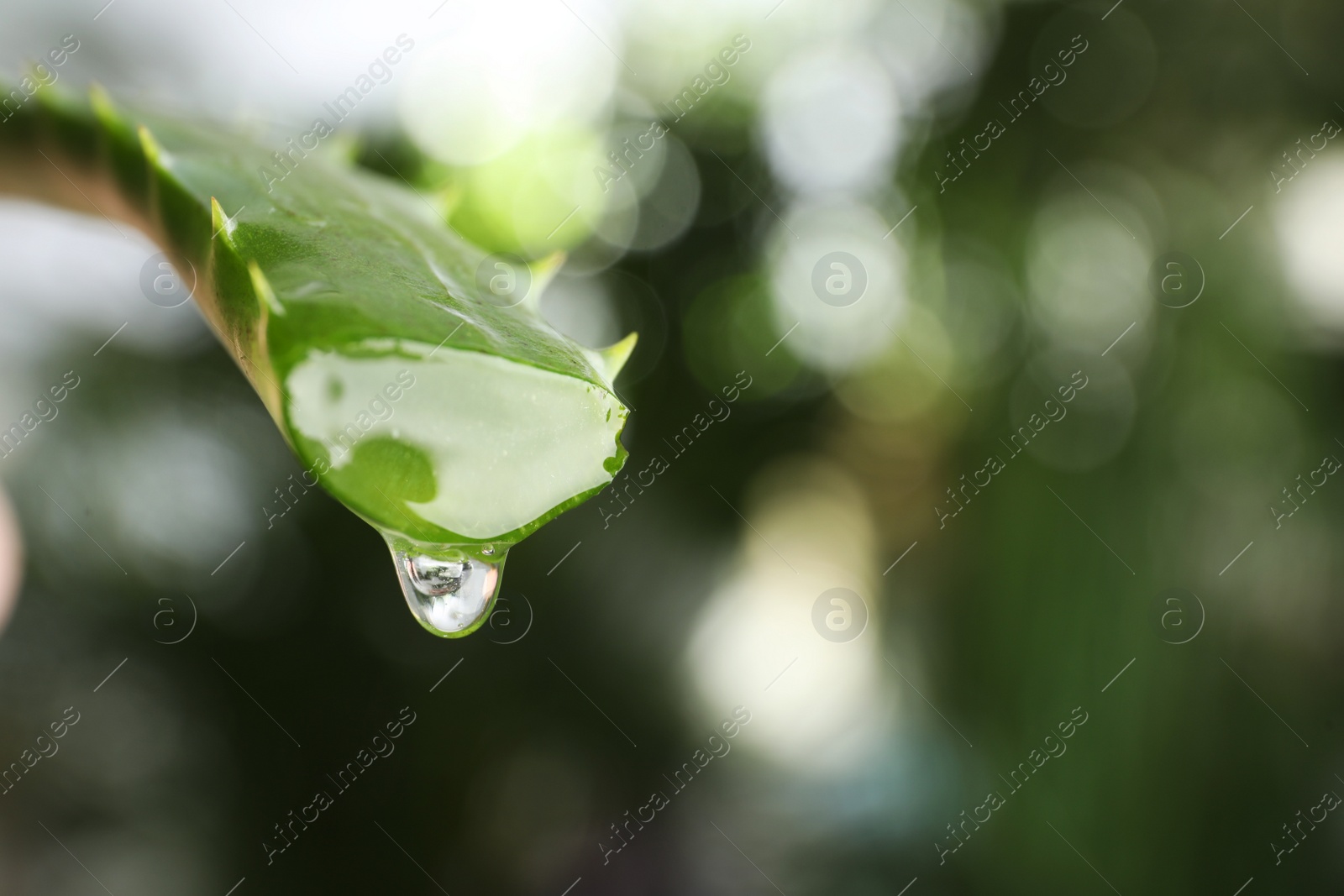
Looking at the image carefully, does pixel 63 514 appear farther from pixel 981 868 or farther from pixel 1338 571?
pixel 1338 571

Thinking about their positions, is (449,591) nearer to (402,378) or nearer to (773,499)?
(402,378)
